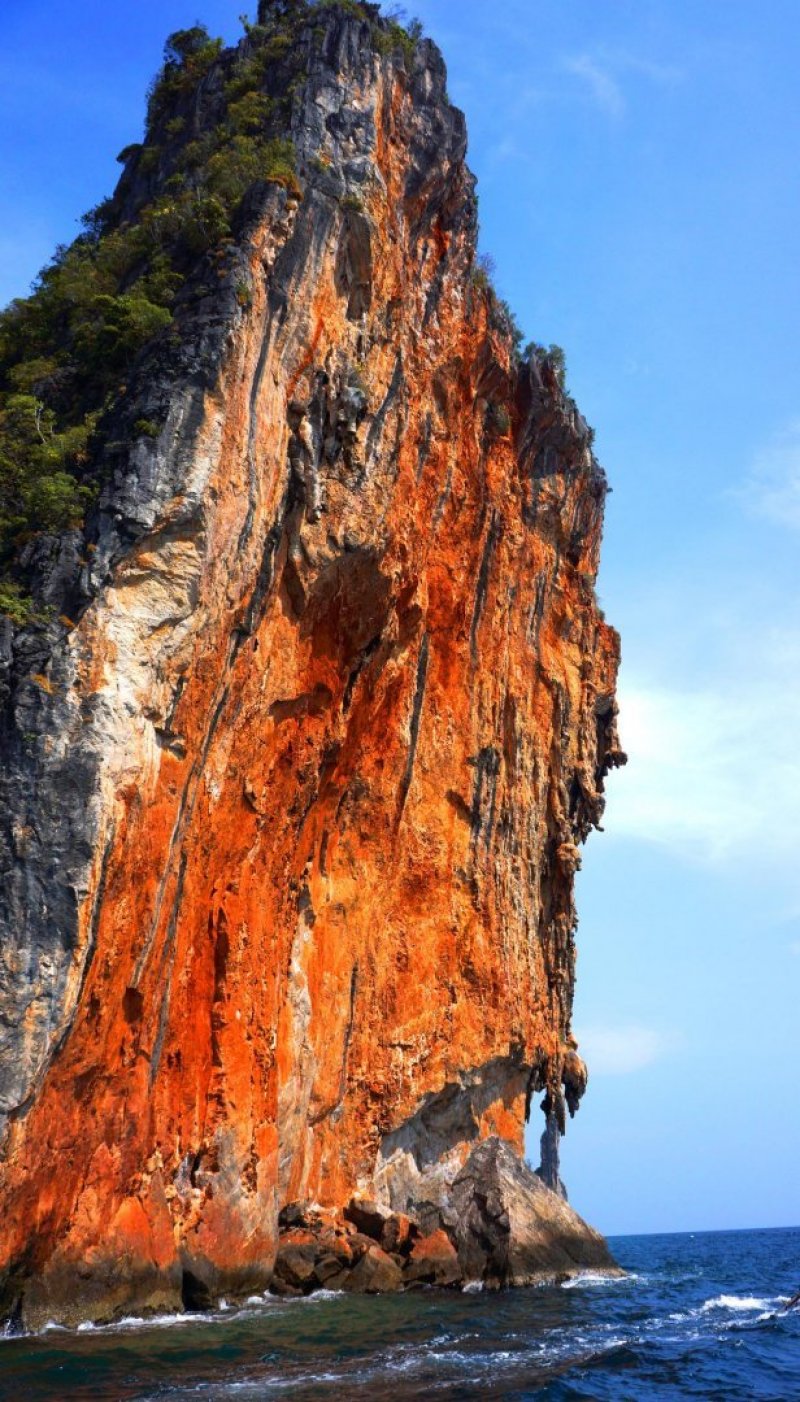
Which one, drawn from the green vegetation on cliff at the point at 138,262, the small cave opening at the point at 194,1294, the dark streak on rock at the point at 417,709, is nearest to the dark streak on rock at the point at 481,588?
the dark streak on rock at the point at 417,709

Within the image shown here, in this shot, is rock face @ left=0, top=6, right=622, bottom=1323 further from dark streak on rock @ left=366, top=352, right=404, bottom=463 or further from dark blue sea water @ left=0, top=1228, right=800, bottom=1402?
dark blue sea water @ left=0, top=1228, right=800, bottom=1402

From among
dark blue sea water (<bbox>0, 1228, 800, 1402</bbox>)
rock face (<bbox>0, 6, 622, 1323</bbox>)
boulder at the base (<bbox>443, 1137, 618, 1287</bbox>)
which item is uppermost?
rock face (<bbox>0, 6, 622, 1323</bbox>)

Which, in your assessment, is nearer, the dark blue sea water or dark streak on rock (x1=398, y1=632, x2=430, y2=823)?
the dark blue sea water

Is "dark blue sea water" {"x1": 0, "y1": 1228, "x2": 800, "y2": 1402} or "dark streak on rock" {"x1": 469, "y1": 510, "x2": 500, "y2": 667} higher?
"dark streak on rock" {"x1": 469, "y1": 510, "x2": 500, "y2": 667}

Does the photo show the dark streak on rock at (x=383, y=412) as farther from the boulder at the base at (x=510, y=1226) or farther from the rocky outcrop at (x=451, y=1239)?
the boulder at the base at (x=510, y=1226)

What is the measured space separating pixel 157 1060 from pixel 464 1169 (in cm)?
1116

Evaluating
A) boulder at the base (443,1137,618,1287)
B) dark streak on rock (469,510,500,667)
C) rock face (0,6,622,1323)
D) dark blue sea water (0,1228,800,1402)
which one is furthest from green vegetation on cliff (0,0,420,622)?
boulder at the base (443,1137,618,1287)

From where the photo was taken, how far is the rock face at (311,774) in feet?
49.6

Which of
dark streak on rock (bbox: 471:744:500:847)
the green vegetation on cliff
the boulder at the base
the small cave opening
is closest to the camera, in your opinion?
the small cave opening

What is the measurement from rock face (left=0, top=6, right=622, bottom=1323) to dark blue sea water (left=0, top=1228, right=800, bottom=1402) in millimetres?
1323

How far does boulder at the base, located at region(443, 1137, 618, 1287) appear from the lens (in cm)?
2308

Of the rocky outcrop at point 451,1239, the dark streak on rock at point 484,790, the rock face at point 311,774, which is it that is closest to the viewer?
the rock face at point 311,774

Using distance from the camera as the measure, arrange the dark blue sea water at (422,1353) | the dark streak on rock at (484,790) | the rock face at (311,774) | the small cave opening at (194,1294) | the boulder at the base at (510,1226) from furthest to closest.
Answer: the dark streak on rock at (484,790)
the boulder at the base at (510,1226)
the small cave opening at (194,1294)
the rock face at (311,774)
the dark blue sea water at (422,1353)

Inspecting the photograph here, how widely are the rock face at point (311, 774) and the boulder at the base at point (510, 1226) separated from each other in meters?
0.10
